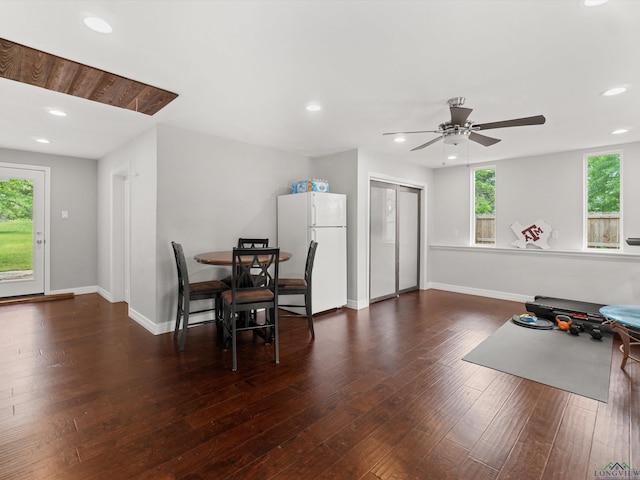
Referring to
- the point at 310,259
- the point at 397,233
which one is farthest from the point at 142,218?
the point at 397,233

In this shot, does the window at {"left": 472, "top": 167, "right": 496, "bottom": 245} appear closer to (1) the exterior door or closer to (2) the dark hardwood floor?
(2) the dark hardwood floor

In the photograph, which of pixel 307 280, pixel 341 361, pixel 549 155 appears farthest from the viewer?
pixel 549 155

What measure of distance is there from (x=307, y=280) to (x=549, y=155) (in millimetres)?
4605

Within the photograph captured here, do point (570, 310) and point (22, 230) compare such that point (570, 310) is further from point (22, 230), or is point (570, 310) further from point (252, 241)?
point (22, 230)

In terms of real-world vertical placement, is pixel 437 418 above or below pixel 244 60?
below

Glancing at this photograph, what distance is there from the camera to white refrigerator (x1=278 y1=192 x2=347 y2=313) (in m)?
4.27

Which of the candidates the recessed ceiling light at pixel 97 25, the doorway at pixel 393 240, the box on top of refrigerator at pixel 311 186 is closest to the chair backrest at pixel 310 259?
the box on top of refrigerator at pixel 311 186

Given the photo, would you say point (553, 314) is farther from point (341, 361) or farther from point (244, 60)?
point (244, 60)

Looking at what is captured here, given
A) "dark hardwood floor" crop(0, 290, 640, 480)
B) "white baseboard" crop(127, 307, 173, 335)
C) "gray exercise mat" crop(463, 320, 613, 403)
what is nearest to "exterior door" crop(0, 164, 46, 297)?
"dark hardwood floor" crop(0, 290, 640, 480)

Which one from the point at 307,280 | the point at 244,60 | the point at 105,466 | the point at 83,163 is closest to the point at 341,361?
the point at 307,280

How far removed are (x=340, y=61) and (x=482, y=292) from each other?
5082 millimetres

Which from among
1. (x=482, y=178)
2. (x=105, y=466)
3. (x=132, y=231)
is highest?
(x=482, y=178)

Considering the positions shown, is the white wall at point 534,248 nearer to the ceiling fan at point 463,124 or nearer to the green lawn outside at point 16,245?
the ceiling fan at point 463,124

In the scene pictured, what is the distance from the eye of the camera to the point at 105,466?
5.36 ft
